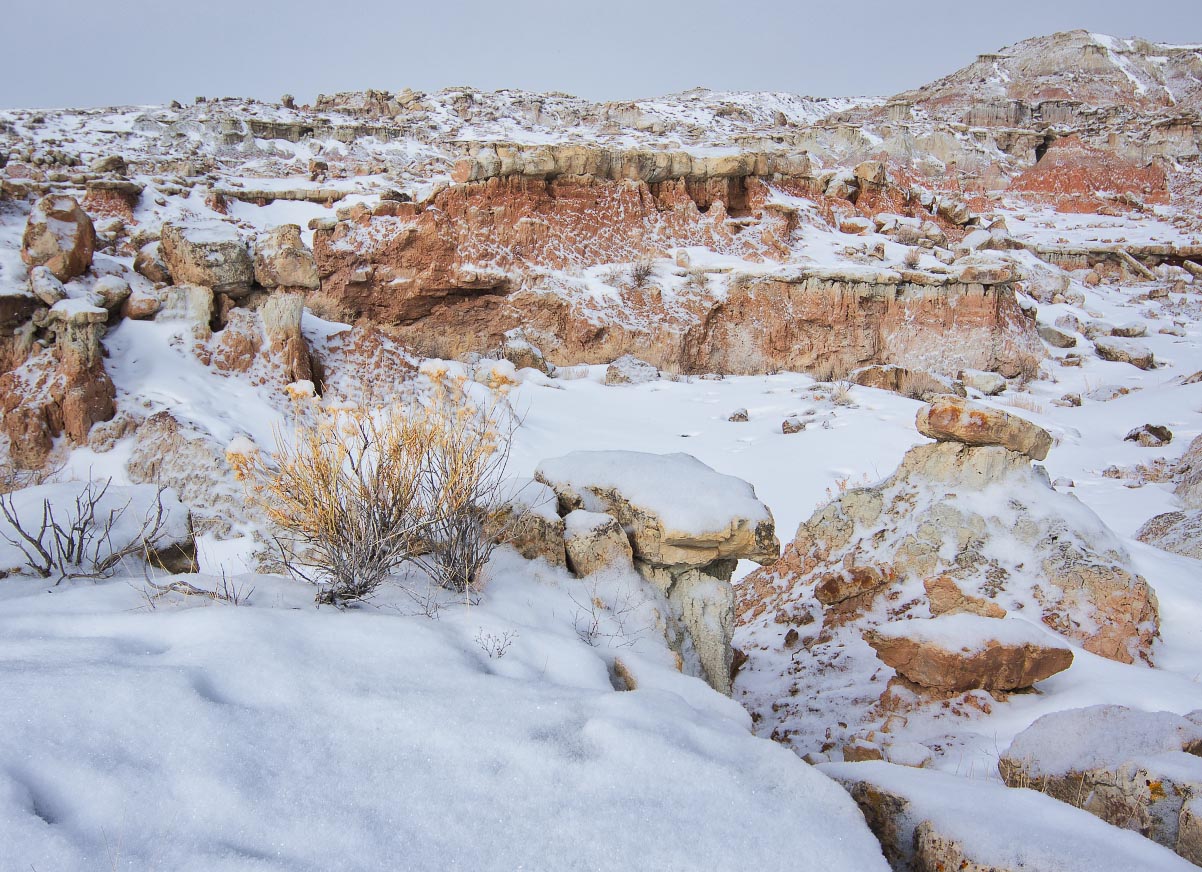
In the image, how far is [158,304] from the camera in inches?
322

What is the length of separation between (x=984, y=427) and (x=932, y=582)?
1.10m

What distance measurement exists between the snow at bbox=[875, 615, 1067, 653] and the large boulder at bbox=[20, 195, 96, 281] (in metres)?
8.58

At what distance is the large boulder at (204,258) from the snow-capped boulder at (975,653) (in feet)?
26.5

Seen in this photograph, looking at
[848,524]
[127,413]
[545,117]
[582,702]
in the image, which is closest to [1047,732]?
[582,702]

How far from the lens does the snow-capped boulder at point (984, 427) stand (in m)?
4.82

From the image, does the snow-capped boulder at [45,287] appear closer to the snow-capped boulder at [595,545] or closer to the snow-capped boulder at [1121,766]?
the snow-capped boulder at [595,545]

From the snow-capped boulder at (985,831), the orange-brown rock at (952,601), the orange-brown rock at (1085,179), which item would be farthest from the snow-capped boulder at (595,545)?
the orange-brown rock at (1085,179)

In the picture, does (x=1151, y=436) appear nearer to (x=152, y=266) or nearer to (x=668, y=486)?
(x=668, y=486)

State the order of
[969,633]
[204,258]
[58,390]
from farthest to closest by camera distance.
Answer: [204,258] → [58,390] → [969,633]

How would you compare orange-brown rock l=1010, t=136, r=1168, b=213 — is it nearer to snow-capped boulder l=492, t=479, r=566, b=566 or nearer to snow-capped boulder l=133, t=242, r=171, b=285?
snow-capped boulder l=133, t=242, r=171, b=285

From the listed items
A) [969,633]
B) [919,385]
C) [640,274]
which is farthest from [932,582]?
[640,274]

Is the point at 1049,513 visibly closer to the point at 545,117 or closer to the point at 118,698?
the point at 118,698

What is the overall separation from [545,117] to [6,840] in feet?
138

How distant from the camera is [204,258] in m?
8.45
